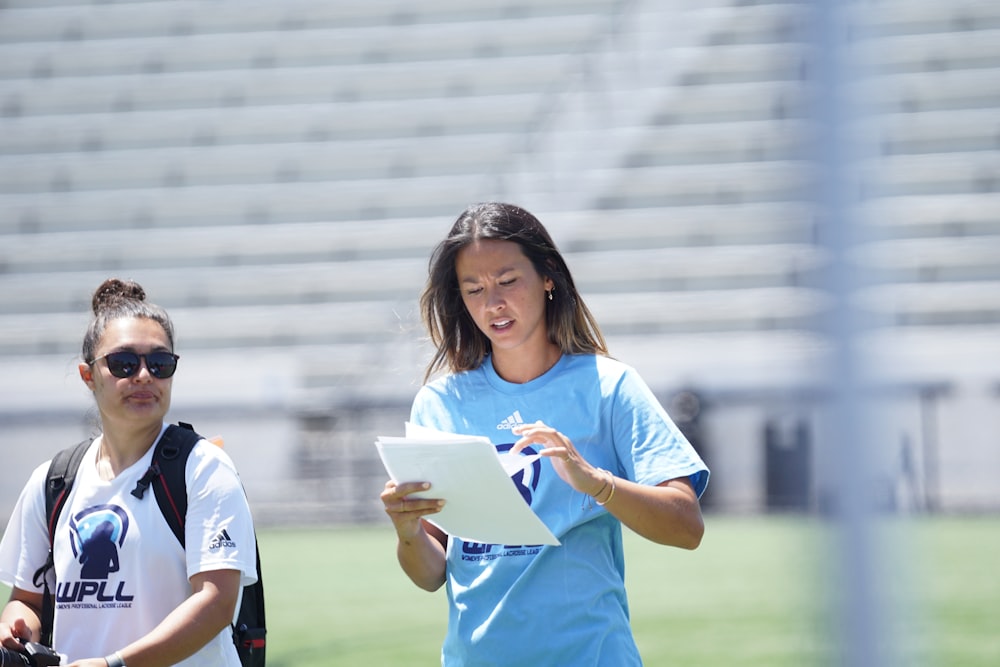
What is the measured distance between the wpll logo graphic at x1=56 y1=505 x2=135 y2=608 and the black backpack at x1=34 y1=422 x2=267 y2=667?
6 centimetres

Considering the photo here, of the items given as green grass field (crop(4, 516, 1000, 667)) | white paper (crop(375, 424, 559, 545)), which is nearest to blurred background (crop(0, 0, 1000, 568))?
green grass field (crop(4, 516, 1000, 667))

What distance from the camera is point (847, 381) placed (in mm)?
932

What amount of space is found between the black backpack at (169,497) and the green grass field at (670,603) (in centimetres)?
192

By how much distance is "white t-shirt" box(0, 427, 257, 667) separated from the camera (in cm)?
230

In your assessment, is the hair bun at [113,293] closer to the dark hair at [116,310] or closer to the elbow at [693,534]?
the dark hair at [116,310]

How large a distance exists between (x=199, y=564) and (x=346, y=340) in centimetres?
1688

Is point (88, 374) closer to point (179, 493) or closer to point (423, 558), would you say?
point (179, 493)

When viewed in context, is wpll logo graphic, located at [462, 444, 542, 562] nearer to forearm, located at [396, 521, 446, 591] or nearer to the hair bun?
forearm, located at [396, 521, 446, 591]

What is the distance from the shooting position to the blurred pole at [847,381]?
36.2 inches

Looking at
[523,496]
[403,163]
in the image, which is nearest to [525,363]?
[523,496]

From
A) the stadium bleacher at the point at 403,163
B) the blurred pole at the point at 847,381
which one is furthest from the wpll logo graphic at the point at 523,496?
the stadium bleacher at the point at 403,163

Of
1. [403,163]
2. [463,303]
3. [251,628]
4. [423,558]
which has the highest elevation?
[403,163]

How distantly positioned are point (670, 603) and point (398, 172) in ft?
46.3

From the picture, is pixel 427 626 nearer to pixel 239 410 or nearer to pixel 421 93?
pixel 239 410
